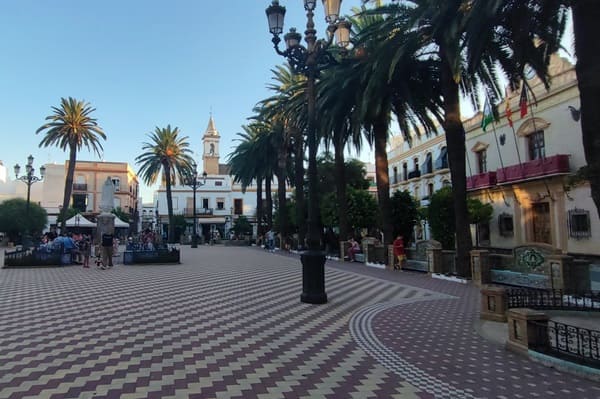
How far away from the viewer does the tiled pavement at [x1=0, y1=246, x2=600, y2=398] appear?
14.9 ft

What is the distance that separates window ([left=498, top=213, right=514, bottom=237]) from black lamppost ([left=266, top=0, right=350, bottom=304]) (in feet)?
67.5

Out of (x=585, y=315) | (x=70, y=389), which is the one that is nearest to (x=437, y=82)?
(x=585, y=315)

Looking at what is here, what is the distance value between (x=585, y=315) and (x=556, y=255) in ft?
9.56

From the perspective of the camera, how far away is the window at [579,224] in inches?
823

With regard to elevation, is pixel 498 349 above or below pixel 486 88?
below

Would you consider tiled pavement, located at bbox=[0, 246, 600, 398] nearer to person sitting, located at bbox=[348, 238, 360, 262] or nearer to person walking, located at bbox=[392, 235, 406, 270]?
person walking, located at bbox=[392, 235, 406, 270]

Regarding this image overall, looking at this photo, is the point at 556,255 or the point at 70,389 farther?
the point at 556,255

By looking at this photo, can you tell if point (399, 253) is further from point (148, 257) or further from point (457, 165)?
point (148, 257)

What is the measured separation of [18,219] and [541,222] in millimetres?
47255

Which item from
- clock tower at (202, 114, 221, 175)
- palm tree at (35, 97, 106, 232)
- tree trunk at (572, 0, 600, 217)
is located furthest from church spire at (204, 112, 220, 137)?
tree trunk at (572, 0, 600, 217)

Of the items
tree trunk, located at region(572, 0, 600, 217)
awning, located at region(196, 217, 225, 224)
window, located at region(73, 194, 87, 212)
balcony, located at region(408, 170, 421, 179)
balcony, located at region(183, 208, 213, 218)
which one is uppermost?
window, located at region(73, 194, 87, 212)

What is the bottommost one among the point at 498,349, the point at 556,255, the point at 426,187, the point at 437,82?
the point at 498,349

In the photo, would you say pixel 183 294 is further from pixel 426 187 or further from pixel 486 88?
pixel 426 187

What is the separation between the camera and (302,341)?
21.3 feet
